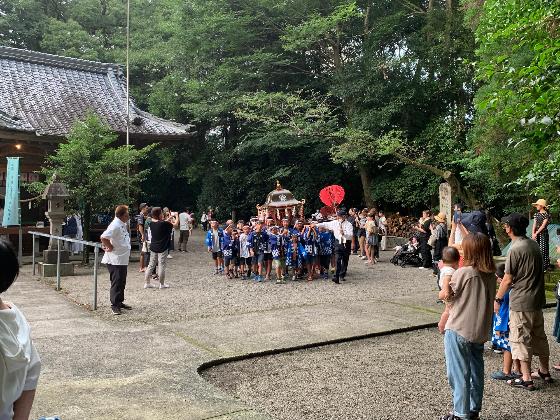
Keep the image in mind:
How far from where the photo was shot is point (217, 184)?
1024 inches

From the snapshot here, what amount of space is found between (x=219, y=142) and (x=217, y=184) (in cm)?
234

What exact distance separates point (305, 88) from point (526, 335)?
1981cm

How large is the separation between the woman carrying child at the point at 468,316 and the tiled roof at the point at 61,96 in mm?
13983

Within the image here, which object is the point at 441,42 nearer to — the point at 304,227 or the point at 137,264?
the point at 304,227

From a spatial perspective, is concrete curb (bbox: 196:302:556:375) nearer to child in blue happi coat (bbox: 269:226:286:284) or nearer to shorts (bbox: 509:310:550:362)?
shorts (bbox: 509:310:550:362)

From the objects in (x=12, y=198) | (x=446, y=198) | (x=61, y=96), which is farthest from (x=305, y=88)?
(x=12, y=198)

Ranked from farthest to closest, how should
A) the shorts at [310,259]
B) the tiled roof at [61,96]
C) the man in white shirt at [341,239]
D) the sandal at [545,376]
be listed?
1. the tiled roof at [61,96]
2. the shorts at [310,259]
3. the man in white shirt at [341,239]
4. the sandal at [545,376]

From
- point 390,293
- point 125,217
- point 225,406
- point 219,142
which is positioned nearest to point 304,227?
point 390,293

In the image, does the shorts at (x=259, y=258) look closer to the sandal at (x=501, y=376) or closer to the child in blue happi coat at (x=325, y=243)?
the child in blue happi coat at (x=325, y=243)

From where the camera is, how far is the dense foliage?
19.0 metres

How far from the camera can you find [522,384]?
15.2 feet

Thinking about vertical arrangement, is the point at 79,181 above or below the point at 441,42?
below

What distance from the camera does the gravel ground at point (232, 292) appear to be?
7984 mm

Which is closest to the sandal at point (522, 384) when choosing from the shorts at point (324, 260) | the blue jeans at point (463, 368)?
the blue jeans at point (463, 368)
